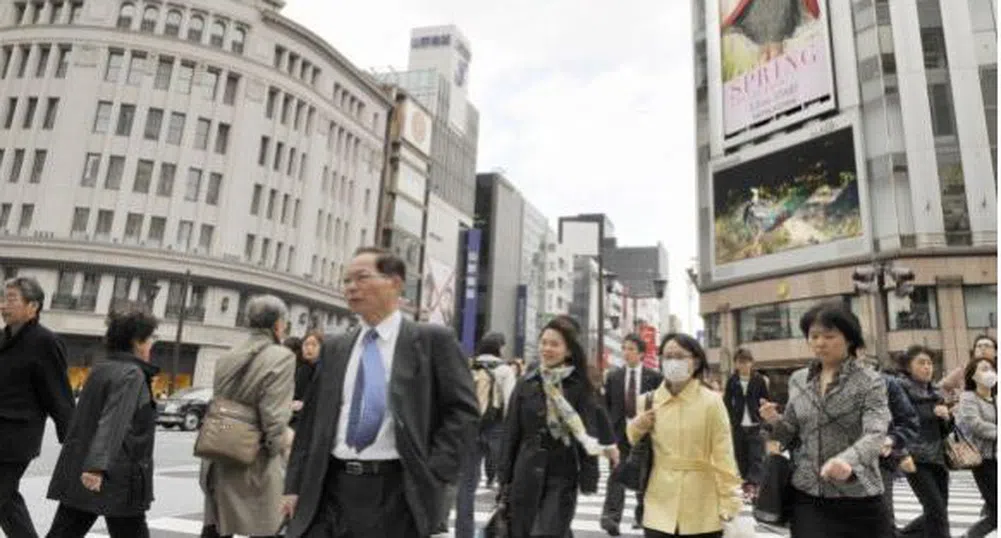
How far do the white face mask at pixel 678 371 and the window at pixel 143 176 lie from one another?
142 ft

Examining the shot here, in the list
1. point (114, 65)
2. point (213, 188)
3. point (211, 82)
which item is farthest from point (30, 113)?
point (213, 188)

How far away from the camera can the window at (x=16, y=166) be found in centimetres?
4109

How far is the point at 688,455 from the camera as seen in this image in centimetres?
415

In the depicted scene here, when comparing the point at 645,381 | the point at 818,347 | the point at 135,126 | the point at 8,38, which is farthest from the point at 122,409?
the point at 8,38

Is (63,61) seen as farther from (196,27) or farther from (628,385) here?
(628,385)

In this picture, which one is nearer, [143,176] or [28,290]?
[28,290]

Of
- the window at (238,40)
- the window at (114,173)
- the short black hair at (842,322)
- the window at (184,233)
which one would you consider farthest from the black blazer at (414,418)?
the window at (238,40)

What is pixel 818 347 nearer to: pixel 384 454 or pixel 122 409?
pixel 384 454

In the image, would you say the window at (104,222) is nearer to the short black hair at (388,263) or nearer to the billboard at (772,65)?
the billboard at (772,65)

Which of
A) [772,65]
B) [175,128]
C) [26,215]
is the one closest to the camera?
[772,65]

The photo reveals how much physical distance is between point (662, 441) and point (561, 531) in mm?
1024

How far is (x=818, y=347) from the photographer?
12.3ft

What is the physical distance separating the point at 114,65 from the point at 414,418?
48.0 metres

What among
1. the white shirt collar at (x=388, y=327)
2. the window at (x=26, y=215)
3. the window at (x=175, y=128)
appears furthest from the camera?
the window at (x=175, y=128)
